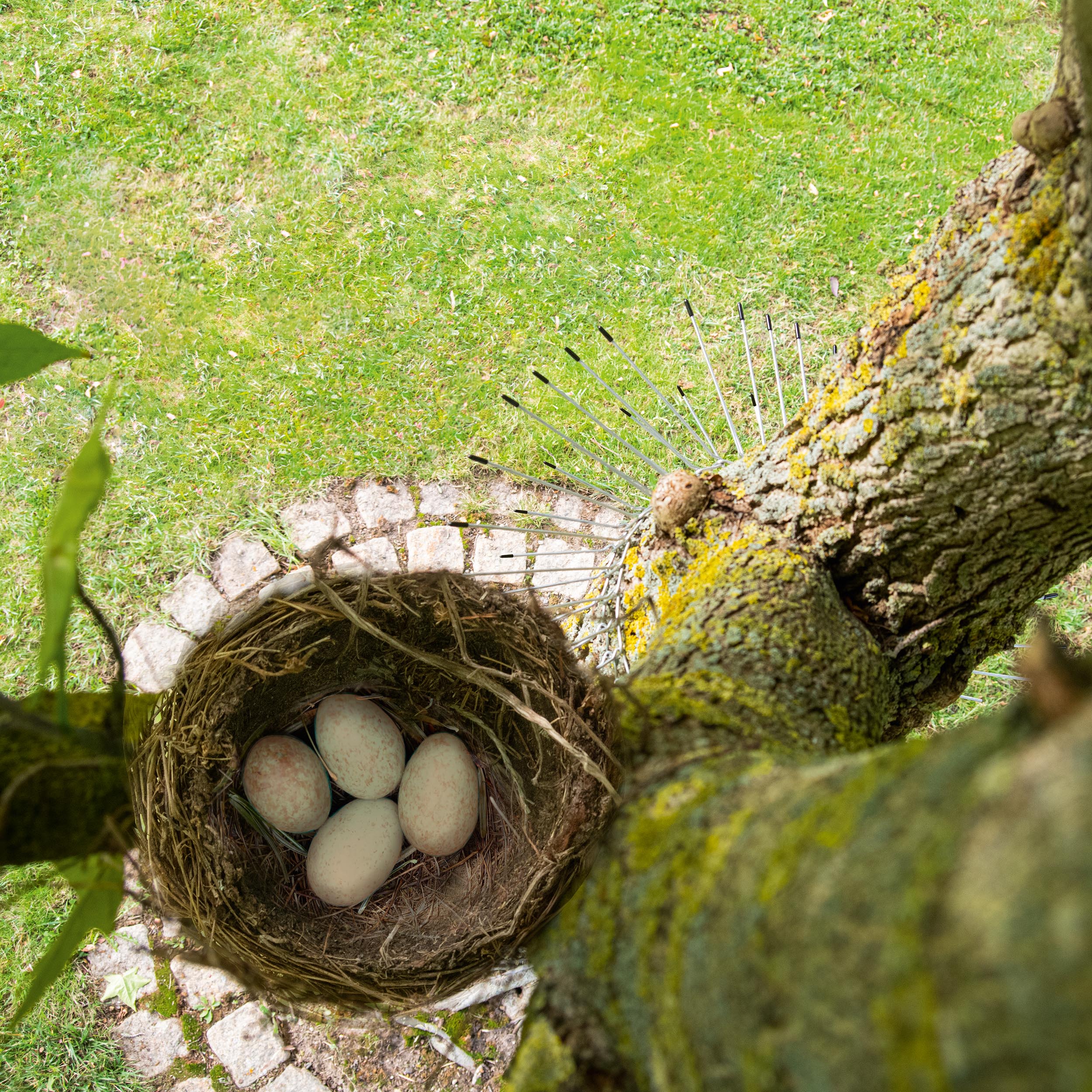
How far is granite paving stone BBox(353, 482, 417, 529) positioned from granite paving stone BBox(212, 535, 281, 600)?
0.34m

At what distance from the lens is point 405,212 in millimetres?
3393

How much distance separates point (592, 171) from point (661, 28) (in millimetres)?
897

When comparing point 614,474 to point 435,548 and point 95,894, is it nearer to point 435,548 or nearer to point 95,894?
point 435,548

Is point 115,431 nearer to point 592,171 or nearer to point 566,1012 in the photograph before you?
point 592,171

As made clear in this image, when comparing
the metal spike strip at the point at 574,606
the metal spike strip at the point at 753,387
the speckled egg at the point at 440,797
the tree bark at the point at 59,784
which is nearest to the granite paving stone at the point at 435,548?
the metal spike strip at the point at 574,606

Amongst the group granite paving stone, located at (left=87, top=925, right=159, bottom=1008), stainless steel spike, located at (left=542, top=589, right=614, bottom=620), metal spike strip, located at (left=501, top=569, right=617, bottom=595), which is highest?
metal spike strip, located at (left=501, top=569, right=617, bottom=595)

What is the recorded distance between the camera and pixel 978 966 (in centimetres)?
41

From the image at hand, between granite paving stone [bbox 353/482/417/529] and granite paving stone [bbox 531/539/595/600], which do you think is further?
granite paving stone [bbox 353/482/417/529]

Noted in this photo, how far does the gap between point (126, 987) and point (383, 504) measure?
5.31ft

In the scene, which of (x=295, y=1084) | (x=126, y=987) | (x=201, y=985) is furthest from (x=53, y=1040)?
(x=295, y=1084)

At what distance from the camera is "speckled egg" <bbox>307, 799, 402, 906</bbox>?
1873 millimetres

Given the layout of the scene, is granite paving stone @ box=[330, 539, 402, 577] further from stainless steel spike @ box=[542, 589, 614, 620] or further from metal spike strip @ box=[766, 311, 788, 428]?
metal spike strip @ box=[766, 311, 788, 428]

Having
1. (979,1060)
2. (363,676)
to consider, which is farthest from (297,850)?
(979,1060)

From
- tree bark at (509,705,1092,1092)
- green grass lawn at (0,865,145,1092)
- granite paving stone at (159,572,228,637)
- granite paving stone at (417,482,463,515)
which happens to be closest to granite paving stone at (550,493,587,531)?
granite paving stone at (417,482,463,515)
